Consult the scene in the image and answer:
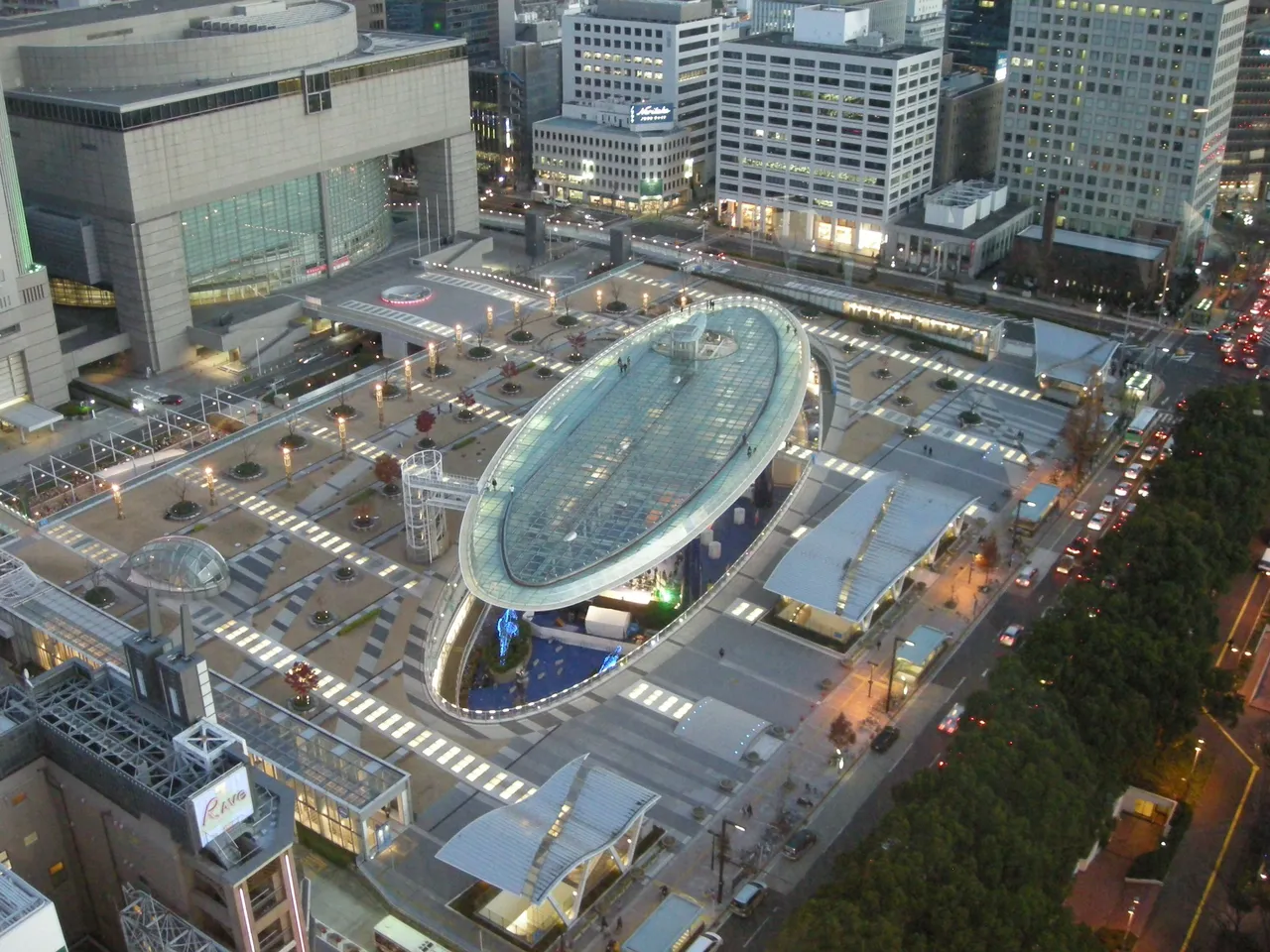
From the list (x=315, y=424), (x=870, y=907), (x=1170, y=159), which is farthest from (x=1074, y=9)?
(x=870, y=907)

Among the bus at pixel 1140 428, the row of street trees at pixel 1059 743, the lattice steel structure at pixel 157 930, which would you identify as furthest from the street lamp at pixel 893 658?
the lattice steel structure at pixel 157 930

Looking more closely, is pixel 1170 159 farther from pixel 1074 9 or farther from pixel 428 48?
pixel 428 48

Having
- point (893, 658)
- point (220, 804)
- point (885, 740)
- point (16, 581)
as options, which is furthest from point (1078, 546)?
point (16, 581)

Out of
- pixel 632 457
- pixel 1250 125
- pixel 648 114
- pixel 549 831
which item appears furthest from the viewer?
pixel 1250 125

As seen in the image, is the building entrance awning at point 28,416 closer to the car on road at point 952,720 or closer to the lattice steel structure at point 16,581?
the lattice steel structure at point 16,581

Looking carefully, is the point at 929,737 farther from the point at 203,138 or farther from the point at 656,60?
the point at 656,60
